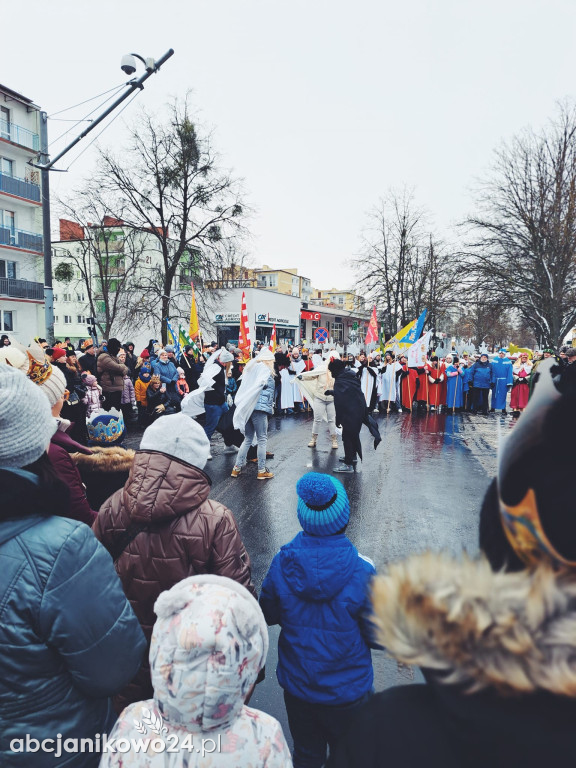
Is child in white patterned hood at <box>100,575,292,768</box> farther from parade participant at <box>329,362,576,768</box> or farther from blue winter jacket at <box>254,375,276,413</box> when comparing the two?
blue winter jacket at <box>254,375,276,413</box>

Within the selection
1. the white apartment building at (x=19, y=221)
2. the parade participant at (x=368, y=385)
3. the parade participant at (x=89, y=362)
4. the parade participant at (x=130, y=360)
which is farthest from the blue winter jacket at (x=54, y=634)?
the white apartment building at (x=19, y=221)

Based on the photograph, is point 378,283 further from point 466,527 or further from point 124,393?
point 466,527

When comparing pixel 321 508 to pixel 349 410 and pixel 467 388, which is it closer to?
pixel 349 410

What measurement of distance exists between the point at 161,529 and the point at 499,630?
1887mm

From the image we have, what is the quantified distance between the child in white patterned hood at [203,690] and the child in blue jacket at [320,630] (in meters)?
0.77

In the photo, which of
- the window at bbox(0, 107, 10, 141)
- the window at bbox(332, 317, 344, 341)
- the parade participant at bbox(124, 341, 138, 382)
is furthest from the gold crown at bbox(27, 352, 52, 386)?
the window at bbox(332, 317, 344, 341)

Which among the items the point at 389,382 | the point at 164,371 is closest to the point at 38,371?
the point at 164,371

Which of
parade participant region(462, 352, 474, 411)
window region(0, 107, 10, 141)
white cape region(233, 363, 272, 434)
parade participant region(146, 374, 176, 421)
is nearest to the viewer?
white cape region(233, 363, 272, 434)

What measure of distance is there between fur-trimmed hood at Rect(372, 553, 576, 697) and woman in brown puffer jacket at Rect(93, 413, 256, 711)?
1634 mm

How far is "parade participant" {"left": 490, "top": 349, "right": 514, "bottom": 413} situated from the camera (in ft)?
56.5

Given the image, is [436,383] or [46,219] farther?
[436,383]

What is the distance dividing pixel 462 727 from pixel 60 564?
3.96 feet

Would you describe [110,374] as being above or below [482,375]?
above

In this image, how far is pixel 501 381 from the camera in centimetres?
1731
